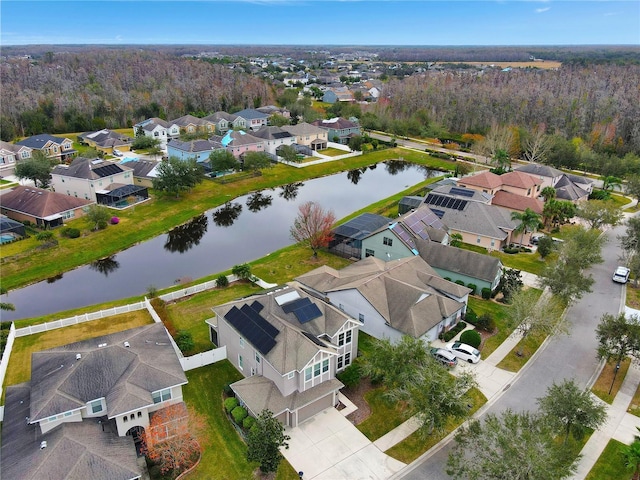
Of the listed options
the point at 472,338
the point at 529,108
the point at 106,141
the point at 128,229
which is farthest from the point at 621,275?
the point at 106,141

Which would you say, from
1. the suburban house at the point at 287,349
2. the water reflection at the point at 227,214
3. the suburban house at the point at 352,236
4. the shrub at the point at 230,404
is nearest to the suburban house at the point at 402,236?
the suburban house at the point at 352,236

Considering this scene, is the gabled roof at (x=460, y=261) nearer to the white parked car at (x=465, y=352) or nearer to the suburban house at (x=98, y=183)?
the white parked car at (x=465, y=352)

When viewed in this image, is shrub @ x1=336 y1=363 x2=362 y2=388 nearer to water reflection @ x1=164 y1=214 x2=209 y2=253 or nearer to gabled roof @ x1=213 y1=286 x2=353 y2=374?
gabled roof @ x1=213 y1=286 x2=353 y2=374

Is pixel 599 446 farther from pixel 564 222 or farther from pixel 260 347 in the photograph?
pixel 564 222

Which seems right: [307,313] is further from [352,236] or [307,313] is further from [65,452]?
[352,236]

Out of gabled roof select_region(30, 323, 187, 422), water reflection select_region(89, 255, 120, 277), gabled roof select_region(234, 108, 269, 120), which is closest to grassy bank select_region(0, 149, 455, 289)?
water reflection select_region(89, 255, 120, 277)

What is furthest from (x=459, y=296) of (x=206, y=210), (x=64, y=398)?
(x=206, y=210)
